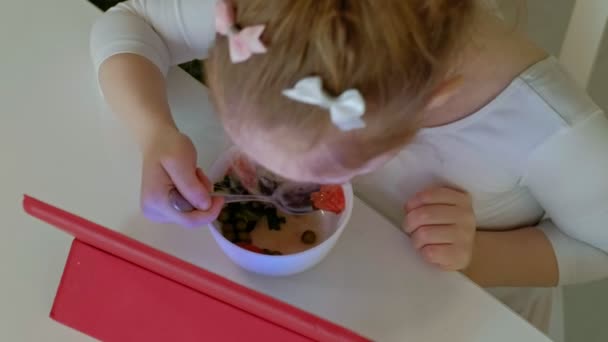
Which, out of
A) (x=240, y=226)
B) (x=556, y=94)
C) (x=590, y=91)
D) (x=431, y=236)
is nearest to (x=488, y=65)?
(x=556, y=94)

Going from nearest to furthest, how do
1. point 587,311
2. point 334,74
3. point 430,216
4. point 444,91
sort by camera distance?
point 334,74
point 444,91
point 430,216
point 587,311

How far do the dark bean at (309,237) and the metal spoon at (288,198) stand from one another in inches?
0.8

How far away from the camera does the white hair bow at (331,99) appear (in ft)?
1.44

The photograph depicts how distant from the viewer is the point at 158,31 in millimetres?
763

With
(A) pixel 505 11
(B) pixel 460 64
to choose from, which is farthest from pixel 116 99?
(A) pixel 505 11

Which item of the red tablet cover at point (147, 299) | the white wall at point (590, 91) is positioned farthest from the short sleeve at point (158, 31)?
the white wall at point (590, 91)

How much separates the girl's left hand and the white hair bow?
0.74ft

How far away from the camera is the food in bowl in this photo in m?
0.63

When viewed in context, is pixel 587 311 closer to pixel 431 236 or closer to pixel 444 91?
pixel 431 236

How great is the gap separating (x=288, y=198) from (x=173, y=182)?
3.9 inches

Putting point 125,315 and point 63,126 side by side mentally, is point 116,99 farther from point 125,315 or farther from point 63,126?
point 125,315

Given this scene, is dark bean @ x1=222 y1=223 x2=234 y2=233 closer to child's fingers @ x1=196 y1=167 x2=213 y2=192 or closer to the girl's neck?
child's fingers @ x1=196 y1=167 x2=213 y2=192


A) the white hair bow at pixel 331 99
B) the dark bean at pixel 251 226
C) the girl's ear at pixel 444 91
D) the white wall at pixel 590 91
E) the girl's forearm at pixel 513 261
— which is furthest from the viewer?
the white wall at pixel 590 91

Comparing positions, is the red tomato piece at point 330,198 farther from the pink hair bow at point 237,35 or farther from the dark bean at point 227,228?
the pink hair bow at point 237,35
